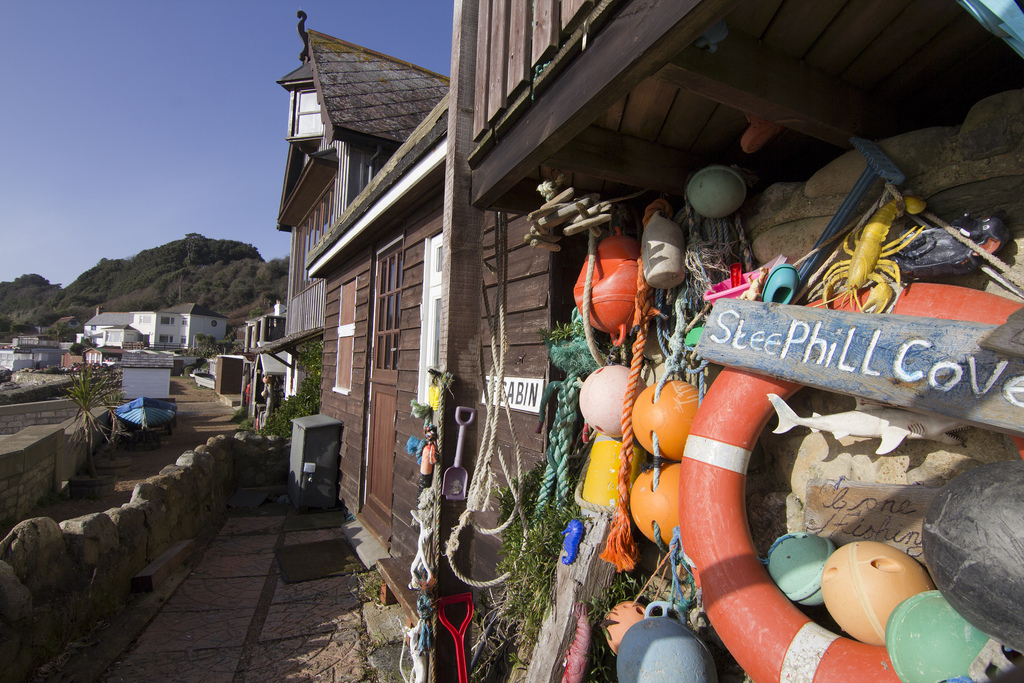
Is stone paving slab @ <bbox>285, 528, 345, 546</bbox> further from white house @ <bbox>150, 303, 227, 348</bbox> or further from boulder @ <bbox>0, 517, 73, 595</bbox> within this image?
white house @ <bbox>150, 303, 227, 348</bbox>

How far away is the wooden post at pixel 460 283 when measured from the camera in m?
1.87

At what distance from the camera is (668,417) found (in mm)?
1750

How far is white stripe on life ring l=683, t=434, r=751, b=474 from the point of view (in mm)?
1496

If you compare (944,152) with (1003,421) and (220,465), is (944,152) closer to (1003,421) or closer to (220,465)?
(1003,421)

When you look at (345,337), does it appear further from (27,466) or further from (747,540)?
(747,540)

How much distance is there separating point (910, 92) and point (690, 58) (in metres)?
0.86

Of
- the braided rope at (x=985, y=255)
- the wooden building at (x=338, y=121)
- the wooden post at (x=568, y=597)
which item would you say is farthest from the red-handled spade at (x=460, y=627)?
the wooden building at (x=338, y=121)

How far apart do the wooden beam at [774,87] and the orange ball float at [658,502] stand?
112 centimetres

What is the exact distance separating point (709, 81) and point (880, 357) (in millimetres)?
791

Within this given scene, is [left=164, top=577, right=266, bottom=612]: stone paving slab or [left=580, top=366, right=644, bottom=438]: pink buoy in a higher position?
[left=580, top=366, right=644, bottom=438]: pink buoy

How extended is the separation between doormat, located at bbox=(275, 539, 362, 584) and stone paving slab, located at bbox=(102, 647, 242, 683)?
1262 mm

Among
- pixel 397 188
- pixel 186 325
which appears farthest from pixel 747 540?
pixel 186 325

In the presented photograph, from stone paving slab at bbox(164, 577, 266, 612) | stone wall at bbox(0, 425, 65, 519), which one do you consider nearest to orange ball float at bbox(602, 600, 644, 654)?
stone paving slab at bbox(164, 577, 266, 612)

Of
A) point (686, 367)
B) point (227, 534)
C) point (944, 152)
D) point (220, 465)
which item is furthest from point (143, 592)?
point (944, 152)
